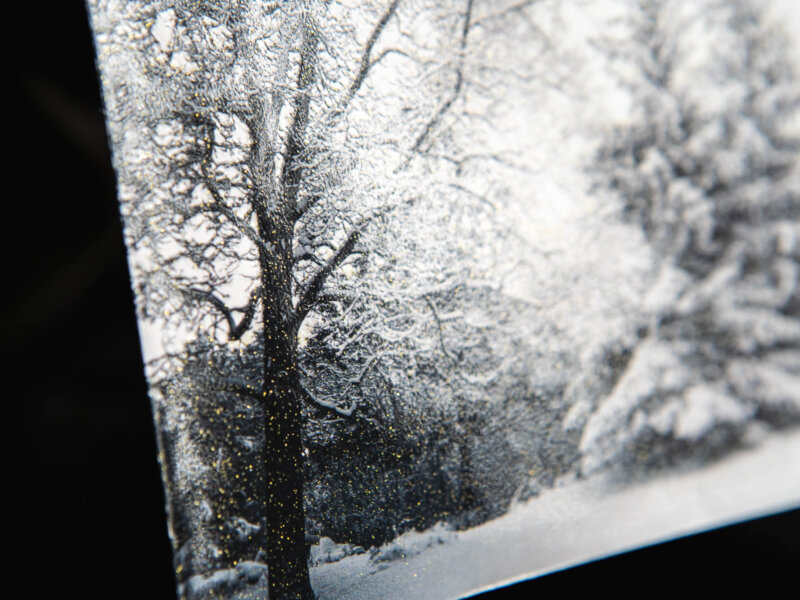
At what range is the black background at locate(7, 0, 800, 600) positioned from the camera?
2.72 feet

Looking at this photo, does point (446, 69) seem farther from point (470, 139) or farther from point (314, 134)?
point (314, 134)

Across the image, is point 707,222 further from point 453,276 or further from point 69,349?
point 69,349

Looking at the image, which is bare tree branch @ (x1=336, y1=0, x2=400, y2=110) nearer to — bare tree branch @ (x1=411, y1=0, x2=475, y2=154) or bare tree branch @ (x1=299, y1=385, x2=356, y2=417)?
bare tree branch @ (x1=411, y1=0, x2=475, y2=154)

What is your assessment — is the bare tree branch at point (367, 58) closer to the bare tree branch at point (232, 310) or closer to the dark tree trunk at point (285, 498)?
the bare tree branch at point (232, 310)

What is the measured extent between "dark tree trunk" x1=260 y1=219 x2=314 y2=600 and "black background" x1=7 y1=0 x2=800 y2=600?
9.2 inches

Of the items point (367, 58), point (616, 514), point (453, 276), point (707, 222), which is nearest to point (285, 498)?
point (453, 276)

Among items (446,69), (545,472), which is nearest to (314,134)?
(446,69)

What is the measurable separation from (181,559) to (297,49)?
1281mm

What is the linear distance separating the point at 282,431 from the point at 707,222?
4.40 feet

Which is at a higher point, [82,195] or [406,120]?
[406,120]

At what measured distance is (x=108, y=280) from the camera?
94cm

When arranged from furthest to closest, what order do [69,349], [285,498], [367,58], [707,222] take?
[707,222] → [367,58] → [285,498] → [69,349]

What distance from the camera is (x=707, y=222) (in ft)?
4.12

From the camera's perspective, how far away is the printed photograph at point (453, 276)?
1035 mm
